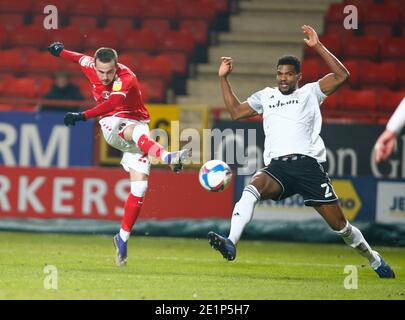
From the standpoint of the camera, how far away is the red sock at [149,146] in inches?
381

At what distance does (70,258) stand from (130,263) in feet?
2.46

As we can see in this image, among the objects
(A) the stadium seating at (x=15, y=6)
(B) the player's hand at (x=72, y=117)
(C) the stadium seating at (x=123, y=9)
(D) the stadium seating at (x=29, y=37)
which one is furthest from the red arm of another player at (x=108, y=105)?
(A) the stadium seating at (x=15, y=6)

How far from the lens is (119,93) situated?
383 inches

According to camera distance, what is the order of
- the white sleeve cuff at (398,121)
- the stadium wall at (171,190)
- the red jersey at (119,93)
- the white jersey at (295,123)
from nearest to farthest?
the white sleeve cuff at (398,121)
the white jersey at (295,123)
the red jersey at (119,93)
the stadium wall at (171,190)

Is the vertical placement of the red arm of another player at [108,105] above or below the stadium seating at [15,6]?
below

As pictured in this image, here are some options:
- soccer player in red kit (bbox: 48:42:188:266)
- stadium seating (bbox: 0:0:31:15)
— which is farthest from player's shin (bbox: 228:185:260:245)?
stadium seating (bbox: 0:0:31:15)

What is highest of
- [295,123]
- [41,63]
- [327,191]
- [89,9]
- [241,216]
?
[89,9]

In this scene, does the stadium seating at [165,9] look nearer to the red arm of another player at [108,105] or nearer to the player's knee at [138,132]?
the player's knee at [138,132]

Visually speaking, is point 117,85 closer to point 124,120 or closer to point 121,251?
point 124,120

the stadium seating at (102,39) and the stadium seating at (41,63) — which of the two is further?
the stadium seating at (102,39)

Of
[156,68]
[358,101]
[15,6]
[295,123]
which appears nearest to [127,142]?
[295,123]

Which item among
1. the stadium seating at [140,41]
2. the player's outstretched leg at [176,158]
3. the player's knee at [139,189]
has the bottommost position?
the player's knee at [139,189]

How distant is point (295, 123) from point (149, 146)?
1.38 meters

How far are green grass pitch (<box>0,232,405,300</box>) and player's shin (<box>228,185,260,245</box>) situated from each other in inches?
17.5
